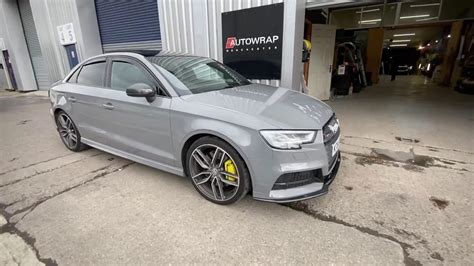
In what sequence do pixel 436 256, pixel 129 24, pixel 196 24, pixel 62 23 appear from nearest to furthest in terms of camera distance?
1. pixel 436 256
2. pixel 196 24
3. pixel 129 24
4. pixel 62 23

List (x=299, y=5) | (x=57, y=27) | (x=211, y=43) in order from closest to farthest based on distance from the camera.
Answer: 1. (x=299, y=5)
2. (x=211, y=43)
3. (x=57, y=27)

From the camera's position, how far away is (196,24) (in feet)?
20.0

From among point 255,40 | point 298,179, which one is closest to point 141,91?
point 298,179

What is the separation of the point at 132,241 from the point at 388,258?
197 centimetres

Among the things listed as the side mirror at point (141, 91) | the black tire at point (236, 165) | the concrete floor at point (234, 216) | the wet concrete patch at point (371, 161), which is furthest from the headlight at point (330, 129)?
the side mirror at point (141, 91)

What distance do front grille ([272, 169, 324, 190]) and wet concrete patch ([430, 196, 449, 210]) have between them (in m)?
1.22

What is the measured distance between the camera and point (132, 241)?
2.07 m

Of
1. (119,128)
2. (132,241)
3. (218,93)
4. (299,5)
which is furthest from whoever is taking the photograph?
(299,5)

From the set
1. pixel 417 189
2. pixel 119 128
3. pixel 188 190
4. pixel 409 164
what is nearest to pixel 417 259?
pixel 417 189

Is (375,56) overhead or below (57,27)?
below

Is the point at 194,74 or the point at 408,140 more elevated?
the point at 194,74

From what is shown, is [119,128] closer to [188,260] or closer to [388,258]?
[188,260]

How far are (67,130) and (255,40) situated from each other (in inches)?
147

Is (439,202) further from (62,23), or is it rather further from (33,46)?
(33,46)
